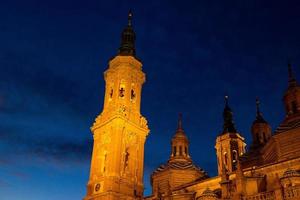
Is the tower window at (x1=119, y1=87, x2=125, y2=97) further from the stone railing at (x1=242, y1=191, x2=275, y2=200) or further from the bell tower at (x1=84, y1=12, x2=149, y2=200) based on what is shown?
the stone railing at (x1=242, y1=191, x2=275, y2=200)

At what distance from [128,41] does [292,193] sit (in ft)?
110

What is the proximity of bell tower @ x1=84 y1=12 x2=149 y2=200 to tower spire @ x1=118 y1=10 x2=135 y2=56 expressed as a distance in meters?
0.28

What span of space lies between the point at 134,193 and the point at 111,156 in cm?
493

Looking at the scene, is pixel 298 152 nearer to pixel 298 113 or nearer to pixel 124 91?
pixel 298 113

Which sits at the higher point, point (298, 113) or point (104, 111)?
point (104, 111)

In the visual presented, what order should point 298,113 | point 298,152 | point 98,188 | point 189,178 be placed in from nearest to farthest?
point 298,152 → point 298,113 → point 98,188 → point 189,178

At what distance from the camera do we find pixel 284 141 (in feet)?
108

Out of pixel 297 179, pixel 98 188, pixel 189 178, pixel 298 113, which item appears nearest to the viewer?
pixel 297 179

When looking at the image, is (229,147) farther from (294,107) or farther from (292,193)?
(292,193)

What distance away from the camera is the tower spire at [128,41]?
48912mm

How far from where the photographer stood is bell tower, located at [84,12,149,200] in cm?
3851

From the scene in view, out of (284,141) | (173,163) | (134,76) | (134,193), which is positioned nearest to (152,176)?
(173,163)

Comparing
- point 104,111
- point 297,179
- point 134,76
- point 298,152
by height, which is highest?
point 134,76

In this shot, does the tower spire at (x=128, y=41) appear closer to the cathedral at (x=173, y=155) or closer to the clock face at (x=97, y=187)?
the cathedral at (x=173, y=155)
